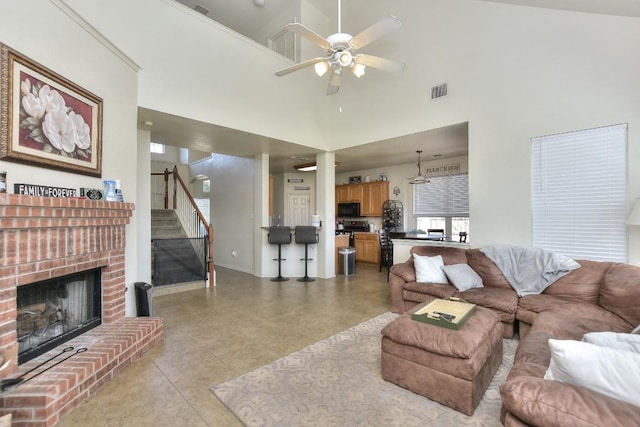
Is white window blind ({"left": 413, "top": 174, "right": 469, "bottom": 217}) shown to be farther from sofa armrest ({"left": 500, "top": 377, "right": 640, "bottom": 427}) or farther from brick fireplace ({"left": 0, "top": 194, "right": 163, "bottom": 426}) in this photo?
brick fireplace ({"left": 0, "top": 194, "right": 163, "bottom": 426})

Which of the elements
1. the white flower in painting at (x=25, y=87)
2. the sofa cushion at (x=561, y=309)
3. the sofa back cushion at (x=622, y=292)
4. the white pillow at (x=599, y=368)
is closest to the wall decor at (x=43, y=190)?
the white flower in painting at (x=25, y=87)

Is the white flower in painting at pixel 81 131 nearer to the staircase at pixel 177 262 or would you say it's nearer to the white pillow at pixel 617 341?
the staircase at pixel 177 262

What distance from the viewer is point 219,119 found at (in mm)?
4332

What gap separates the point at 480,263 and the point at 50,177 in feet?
15.2

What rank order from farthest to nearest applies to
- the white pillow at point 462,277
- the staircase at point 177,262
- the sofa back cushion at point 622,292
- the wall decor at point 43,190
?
1. the staircase at point 177,262
2. the white pillow at point 462,277
3. the sofa back cushion at point 622,292
4. the wall decor at point 43,190

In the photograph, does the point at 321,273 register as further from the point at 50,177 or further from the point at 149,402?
the point at 50,177

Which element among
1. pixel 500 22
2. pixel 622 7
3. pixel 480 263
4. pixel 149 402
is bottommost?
pixel 149 402

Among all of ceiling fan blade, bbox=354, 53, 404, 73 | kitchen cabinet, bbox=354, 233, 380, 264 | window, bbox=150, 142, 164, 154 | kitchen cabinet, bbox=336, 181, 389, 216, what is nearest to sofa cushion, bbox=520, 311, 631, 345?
ceiling fan blade, bbox=354, 53, 404, 73

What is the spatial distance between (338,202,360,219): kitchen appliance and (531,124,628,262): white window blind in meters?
4.88

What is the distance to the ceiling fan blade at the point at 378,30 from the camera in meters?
2.63

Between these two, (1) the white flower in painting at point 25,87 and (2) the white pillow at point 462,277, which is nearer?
(1) the white flower in painting at point 25,87

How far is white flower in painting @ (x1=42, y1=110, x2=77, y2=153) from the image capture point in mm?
2373

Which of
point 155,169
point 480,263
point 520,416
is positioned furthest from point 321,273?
point 155,169

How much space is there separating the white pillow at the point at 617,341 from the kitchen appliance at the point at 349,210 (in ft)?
22.3
